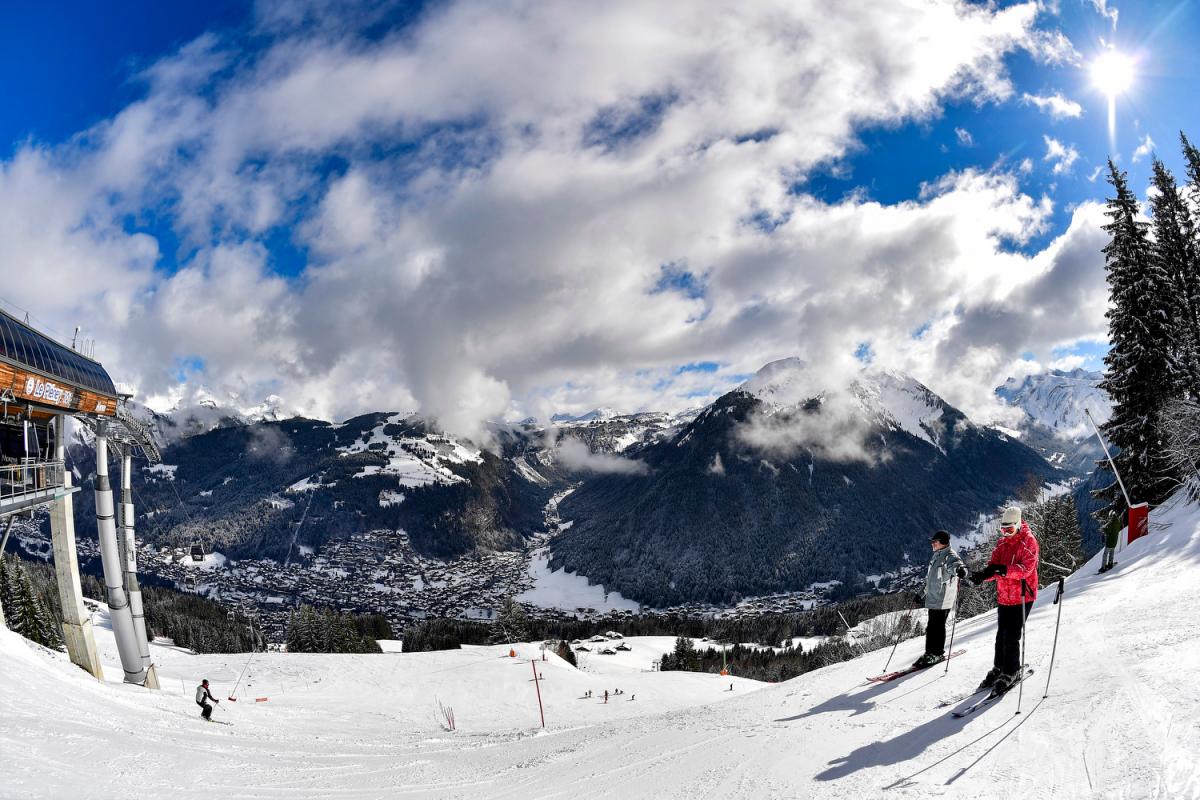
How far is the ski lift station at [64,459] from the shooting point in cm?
2067

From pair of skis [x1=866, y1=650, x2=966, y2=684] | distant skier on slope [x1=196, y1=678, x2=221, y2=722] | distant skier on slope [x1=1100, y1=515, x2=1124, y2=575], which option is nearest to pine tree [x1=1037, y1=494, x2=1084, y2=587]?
distant skier on slope [x1=1100, y1=515, x2=1124, y2=575]

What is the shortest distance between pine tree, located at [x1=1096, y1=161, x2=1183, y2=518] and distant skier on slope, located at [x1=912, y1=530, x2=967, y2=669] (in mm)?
27404

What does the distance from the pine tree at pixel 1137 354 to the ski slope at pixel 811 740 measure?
40.0 ft

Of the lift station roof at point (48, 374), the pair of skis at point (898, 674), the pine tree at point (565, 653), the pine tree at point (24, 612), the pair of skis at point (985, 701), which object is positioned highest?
the lift station roof at point (48, 374)

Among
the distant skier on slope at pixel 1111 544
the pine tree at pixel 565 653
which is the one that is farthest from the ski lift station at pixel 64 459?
the pine tree at pixel 565 653

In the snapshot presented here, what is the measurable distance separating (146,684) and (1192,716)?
35.8m

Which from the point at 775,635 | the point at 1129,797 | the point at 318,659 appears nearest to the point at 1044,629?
the point at 1129,797

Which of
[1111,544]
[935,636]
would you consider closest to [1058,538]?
[1111,544]

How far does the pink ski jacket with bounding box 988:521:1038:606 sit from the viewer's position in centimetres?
834

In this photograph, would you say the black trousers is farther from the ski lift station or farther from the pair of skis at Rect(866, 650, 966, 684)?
the ski lift station

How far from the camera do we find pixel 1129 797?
503 cm

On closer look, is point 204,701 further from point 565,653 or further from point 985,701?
point 565,653

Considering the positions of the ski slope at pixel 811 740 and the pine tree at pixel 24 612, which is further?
the pine tree at pixel 24 612

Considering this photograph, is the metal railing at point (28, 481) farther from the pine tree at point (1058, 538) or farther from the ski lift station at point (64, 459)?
the pine tree at point (1058, 538)
